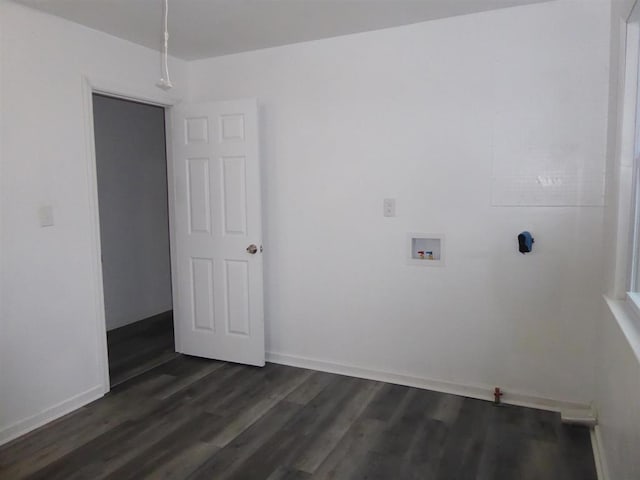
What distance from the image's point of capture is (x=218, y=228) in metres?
3.57

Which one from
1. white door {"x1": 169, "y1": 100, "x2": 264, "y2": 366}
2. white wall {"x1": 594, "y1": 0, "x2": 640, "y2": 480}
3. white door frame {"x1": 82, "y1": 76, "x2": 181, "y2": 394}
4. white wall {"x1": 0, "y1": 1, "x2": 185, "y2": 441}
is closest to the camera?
white wall {"x1": 594, "y1": 0, "x2": 640, "y2": 480}

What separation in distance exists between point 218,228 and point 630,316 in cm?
270

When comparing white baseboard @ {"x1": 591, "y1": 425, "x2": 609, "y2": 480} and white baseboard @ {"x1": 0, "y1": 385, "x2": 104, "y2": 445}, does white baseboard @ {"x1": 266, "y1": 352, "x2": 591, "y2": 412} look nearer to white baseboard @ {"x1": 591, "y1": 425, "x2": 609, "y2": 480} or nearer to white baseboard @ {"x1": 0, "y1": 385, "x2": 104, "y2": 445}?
white baseboard @ {"x1": 591, "y1": 425, "x2": 609, "y2": 480}

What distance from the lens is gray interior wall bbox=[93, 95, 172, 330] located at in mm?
4453

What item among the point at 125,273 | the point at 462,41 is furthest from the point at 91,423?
the point at 462,41

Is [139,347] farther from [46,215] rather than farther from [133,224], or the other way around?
[46,215]

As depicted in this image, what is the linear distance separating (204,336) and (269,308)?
585mm

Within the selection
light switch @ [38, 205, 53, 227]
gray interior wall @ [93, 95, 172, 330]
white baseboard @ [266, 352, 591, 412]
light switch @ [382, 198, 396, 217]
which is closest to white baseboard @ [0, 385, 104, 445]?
light switch @ [38, 205, 53, 227]

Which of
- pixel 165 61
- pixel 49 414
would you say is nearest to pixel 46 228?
pixel 49 414

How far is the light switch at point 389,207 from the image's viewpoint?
3.11 meters

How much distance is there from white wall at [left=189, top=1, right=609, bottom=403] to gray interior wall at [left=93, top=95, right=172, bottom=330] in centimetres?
144

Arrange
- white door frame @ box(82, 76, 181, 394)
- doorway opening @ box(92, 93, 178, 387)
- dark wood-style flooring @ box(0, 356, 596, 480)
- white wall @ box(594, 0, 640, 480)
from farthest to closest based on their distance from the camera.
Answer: doorway opening @ box(92, 93, 178, 387)
white door frame @ box(82, 76, 181, 394)
dark wood-style flooring @ box(0, 356, 596, 480)
white wall @ box(594, 0, 640, 480)

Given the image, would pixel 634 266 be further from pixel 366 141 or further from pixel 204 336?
pixel 204 336

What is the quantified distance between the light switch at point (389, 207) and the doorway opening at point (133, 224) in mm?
2236
